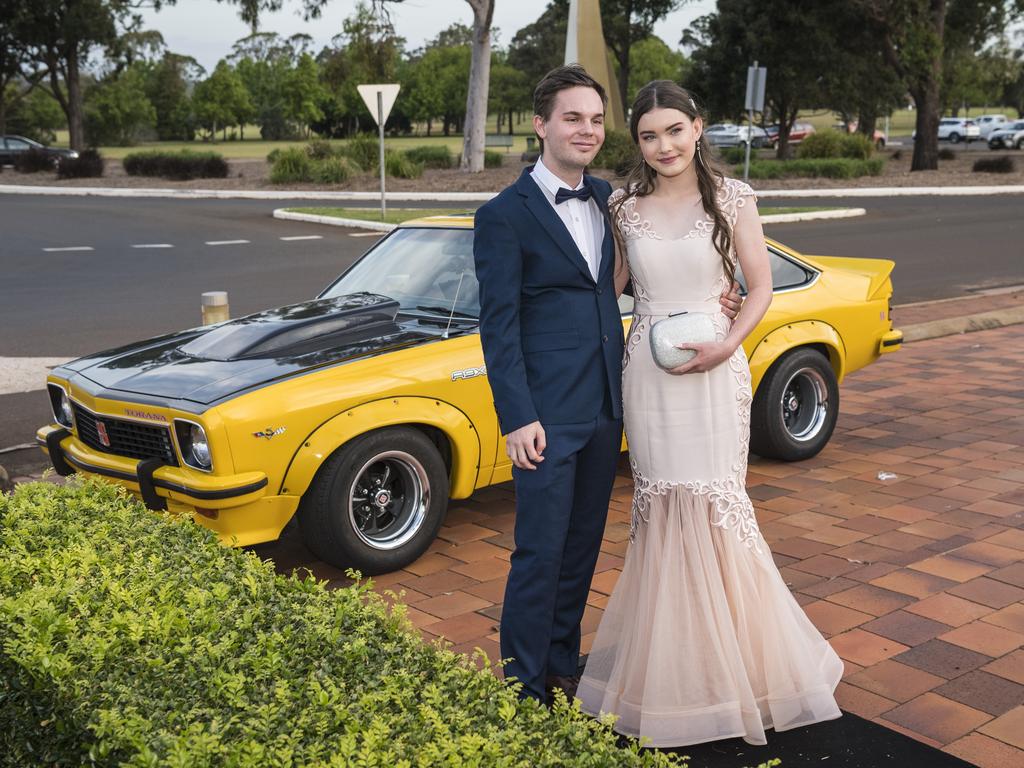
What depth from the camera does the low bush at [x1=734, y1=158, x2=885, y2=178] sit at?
A: 33.4 m

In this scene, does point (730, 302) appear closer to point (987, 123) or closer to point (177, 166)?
point (177, 166)

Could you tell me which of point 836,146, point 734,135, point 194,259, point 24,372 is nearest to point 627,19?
point 734,135

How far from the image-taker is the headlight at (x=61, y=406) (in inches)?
Answer: 206

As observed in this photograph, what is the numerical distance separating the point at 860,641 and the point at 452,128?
381 ft

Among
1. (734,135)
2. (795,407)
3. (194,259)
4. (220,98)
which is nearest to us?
(795,407)

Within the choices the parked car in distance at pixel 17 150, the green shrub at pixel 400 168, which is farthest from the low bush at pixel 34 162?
the green shrub at pixel 400 168

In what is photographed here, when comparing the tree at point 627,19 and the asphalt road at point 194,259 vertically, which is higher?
the tree at point 627,19

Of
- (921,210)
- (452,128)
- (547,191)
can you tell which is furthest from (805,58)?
(452,128)

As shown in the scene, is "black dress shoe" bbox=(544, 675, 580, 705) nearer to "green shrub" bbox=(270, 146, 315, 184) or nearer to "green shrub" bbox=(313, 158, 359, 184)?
"green shrub" bbox=(313, 158, 359, 184)

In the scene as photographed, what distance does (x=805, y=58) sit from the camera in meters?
39.4

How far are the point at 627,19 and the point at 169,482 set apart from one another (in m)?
52.1

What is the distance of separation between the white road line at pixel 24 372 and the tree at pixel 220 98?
270 feet

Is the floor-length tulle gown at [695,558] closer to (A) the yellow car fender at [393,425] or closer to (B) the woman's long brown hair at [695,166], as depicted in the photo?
(B) the woman's long brown hair at [695,166]

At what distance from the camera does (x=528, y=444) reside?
10.7 ft
